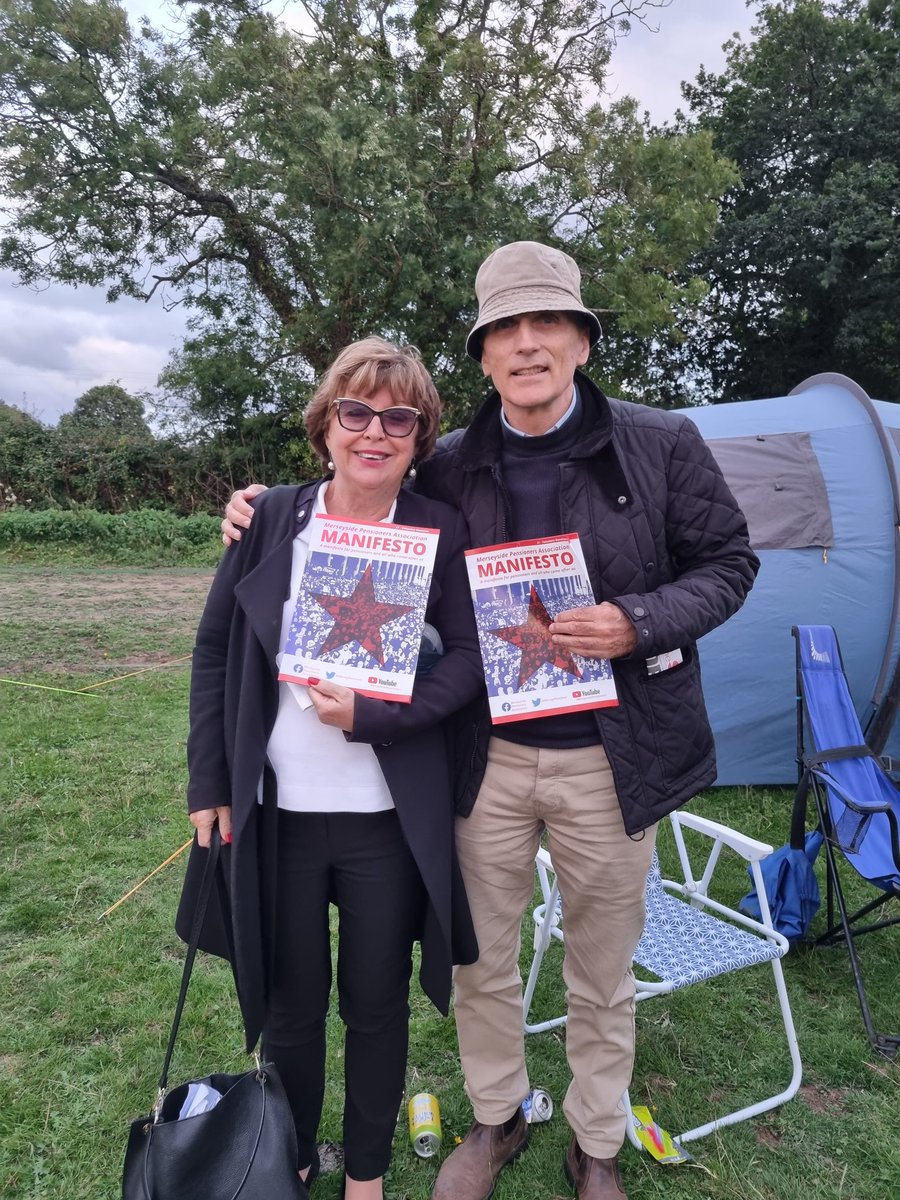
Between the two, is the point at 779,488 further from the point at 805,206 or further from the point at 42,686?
the point at 805,206

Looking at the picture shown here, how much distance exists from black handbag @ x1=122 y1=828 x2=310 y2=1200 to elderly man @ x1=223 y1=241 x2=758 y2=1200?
562 millimetres

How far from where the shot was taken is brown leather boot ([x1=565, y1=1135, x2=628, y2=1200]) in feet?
6.48

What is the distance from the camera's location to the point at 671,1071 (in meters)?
2.53

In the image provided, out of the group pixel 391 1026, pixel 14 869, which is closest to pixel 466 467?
pixel 391 1026

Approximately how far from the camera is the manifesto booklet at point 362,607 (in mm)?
1641

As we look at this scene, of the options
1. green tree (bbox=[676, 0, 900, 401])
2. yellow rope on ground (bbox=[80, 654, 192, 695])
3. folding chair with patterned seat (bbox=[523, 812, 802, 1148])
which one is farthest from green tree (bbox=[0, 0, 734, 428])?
folding chair with patterned seat (bbox=[523, 812, 802, 1148])

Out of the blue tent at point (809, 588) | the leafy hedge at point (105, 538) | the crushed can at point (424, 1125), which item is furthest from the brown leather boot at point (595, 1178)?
the leafy hedge at point (105, 538)

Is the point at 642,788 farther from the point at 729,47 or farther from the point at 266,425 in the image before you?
the point at 729,47

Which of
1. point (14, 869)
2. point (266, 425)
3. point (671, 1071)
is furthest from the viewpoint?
point (266, 425)

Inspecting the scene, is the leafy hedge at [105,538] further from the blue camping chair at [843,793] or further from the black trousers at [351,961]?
the black trousers at [351,961]

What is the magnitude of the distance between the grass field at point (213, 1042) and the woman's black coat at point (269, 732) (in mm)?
804

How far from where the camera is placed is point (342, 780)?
1.68 meters

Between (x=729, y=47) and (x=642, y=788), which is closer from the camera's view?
(x=642, y=788)

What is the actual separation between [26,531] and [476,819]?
45.1ft
